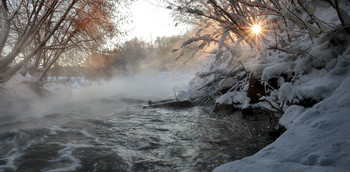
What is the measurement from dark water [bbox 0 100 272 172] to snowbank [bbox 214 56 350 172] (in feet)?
3.39

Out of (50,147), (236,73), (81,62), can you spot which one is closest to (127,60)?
(81,62)

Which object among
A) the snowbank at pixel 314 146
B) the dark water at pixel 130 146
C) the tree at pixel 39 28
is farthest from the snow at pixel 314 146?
the tree at pixel 39 28

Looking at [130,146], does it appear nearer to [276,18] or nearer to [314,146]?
[314,146]

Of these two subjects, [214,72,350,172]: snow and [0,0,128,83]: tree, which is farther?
[0,0,128,83]: tree

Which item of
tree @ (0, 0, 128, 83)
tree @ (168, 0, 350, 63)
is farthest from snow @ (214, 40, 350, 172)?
tree @ (0, 0, 128, 83)

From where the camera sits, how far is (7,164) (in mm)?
3248

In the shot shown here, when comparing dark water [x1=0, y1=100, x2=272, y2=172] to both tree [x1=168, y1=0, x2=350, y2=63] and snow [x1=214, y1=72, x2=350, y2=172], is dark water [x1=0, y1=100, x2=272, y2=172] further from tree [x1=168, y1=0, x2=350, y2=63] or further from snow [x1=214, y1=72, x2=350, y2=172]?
tree [x1=168, y1=0, x2=350, y2=63]

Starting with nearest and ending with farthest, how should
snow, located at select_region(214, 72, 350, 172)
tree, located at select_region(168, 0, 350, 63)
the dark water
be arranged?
snow, located at select_region(214, 72, 350, 172), the dark water, tree, located at select_region(168, 0, 350, 63)

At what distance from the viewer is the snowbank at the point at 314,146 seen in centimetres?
176

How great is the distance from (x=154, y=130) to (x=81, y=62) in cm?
1319

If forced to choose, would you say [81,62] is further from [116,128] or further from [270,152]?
[270,152]

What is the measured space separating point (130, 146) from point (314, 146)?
3.26 meters

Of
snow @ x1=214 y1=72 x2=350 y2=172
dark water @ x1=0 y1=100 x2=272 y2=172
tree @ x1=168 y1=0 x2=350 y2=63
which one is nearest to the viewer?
snow @ x1=214 y1=72 x2=350 y2=172

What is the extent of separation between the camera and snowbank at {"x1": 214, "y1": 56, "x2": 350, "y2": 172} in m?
1.76
